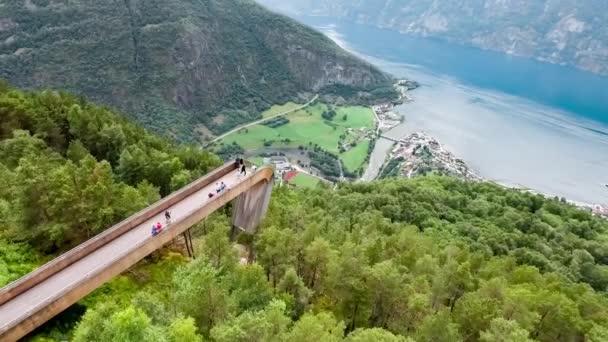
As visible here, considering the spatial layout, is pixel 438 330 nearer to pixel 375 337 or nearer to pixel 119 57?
pixel 375 337

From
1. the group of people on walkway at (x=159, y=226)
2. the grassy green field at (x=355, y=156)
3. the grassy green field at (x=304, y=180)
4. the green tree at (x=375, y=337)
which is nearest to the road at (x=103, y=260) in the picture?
the group of people on walkway at (x=159, y=226)

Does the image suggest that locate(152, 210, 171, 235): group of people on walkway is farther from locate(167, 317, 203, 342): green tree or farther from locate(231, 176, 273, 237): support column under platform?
locate(167, 317, 203, 342): green tree

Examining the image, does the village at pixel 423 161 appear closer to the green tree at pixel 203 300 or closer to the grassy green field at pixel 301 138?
the grassy green field at pixel 301 138

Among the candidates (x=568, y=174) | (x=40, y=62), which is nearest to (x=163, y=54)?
(x=40, y=62)

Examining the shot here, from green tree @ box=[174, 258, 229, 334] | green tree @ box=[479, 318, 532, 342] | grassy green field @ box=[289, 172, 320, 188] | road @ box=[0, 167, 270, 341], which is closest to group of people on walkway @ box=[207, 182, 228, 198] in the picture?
road @ box=[0, 167, 270, 341]

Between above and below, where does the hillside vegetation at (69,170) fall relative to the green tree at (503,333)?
below

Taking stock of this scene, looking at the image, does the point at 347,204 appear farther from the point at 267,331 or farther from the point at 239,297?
the point at 267,331

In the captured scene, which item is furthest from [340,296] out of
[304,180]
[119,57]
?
[119,57]
